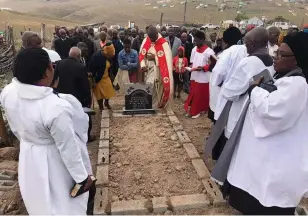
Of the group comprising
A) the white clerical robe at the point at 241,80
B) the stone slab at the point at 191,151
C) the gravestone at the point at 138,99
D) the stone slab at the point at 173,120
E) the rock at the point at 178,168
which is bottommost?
the rock at the point at 178,168

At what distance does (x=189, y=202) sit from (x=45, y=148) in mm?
1915

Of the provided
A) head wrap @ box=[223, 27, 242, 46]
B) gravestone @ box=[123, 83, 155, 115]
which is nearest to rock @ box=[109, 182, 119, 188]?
head wrap @ box=[223, 27, 242, 46]

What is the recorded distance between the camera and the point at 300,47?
259 centimetres

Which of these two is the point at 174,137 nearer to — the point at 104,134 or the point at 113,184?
the point at 104,134

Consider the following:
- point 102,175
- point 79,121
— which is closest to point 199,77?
point 102,175

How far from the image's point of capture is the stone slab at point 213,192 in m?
3.62

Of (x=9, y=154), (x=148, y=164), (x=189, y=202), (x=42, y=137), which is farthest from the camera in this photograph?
(x=9, y=154)

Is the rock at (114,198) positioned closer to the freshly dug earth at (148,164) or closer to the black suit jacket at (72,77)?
the freshly dug earth at (148,164)

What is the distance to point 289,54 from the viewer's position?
104 inches

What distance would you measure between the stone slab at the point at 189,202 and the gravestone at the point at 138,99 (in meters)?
3.26

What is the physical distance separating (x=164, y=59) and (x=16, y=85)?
4.52m

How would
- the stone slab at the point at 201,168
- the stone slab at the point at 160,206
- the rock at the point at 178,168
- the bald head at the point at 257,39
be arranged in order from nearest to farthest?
the bald head at the point at 257,39 → the stone slab at the point at 160,206 → the stone slab at the point at 201,168 → the rock at the point at 178,168

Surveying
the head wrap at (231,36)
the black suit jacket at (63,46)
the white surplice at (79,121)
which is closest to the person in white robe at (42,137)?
the white surplice at (79,121)

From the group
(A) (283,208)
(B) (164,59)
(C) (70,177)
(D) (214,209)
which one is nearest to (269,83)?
(A) (283,208)
